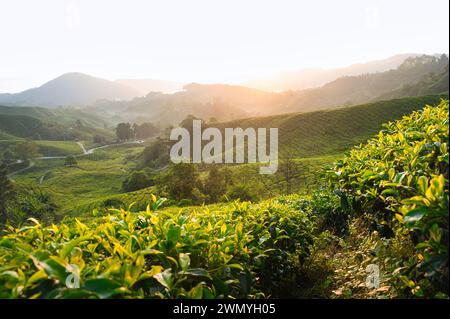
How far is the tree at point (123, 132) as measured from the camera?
148 m

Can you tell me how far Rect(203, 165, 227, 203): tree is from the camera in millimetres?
29741

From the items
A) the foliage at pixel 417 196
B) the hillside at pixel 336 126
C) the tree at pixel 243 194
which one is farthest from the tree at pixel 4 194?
the foliage at pixel 417 196

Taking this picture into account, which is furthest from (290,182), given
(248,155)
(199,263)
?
(199,263)

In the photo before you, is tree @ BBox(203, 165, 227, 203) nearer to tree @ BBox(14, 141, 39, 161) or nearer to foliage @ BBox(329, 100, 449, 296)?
foliage @ BBox(329, 100, 449, 296)

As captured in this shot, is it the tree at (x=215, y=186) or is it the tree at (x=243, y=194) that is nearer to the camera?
the tree at (x=243, y=194)

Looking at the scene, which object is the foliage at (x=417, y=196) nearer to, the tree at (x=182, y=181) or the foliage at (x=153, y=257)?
the foliage at (x=153, y=257)

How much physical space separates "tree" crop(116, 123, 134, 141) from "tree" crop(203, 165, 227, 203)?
125582 millimetres

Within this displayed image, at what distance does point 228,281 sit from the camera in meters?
2.84

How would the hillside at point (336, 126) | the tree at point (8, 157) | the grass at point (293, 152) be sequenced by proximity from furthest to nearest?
the tree at point (8, 157) → the hillside at point (336, 126) → the grass at point (293, 152)

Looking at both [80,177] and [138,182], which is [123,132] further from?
[138,182]

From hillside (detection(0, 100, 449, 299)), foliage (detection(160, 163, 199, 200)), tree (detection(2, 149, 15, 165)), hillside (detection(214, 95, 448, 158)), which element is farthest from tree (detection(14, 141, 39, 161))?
hillside (detection(0, 100, 449, 299))

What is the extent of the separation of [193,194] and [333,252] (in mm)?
A: 24091

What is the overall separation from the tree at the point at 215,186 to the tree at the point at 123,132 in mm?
125582

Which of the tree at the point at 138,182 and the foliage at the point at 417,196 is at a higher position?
the foliage at the point at 417,196
